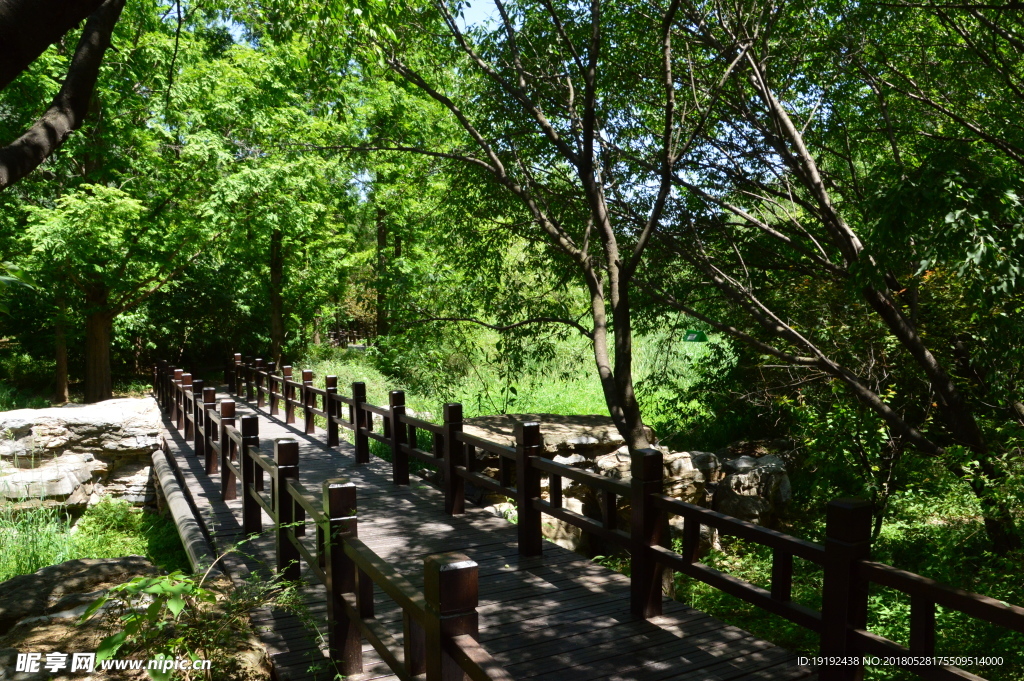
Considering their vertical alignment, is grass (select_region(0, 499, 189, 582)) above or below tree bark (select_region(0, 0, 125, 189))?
below

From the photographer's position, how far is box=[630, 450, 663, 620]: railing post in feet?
16.0

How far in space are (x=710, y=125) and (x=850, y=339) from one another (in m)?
3.10

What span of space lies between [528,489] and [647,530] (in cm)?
150

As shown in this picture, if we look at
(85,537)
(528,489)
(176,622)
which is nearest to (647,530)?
(528,489)

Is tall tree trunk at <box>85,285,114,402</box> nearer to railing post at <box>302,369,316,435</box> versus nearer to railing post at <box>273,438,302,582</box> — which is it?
railing post at <box>302,369,316,435</box>

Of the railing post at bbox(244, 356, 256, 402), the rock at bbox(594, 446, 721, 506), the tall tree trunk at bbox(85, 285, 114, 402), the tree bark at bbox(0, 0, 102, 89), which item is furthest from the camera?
the railing post at bbox(244, 356, 256, 402)

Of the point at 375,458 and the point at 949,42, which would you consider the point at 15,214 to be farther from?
the point at 949,42

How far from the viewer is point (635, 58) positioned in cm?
890

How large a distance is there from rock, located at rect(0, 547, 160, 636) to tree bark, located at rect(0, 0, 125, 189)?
2.30 meters

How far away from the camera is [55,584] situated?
4457 mm

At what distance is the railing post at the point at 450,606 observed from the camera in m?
2.83

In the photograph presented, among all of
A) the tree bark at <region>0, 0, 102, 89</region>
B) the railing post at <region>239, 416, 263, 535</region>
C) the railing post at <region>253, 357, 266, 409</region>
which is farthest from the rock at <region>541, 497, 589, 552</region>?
the railing post at <region>253, 357, 266, 409</region>

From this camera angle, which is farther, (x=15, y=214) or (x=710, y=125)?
(x=15, y=214)

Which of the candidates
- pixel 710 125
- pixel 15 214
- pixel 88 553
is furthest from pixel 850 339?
pixel 15 214
